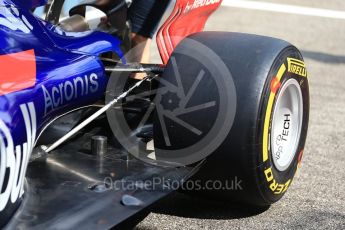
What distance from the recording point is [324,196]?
11.0 ft

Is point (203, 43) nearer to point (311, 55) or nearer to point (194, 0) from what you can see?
point (194, 0)

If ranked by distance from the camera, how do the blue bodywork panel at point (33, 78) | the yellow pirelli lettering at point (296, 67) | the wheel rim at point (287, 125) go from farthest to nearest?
the wheel rim at point (287, 125)
the yellow pirelli lettering at point (296, 67)
the blue bodywork panel at point (33, 78)

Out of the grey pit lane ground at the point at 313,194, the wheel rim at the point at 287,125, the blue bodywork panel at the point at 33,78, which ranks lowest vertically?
the grey pit lane ground at the point at 313,194

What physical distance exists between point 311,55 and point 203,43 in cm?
372

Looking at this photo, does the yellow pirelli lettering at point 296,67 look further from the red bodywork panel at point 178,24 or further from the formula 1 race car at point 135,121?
the red bodywork panel at point 178,24

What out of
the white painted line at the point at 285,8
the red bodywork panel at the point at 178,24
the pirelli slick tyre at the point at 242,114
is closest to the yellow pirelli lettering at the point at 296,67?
the pirelli slick tyre at the point at 242,114

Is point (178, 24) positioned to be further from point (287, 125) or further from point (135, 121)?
point (287, 125)

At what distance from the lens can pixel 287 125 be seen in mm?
3227

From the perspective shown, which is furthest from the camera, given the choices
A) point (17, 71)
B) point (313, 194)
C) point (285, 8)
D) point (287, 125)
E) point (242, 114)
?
point (285, 8)

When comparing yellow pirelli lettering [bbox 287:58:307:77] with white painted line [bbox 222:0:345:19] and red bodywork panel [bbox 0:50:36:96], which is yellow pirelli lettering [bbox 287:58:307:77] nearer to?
red bodywork panel [bbox 0:50:36:96]

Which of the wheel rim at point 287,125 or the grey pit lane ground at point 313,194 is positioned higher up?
the wheel rim at point 287,125

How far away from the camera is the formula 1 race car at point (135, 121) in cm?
238

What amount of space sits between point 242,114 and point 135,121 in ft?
2.24

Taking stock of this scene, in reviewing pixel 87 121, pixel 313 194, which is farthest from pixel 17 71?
pixel 313 194
